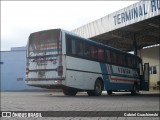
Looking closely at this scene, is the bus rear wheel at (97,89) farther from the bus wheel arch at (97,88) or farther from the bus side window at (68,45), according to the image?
the bus side window at (68,45)

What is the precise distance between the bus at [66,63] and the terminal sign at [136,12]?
637 centimetres

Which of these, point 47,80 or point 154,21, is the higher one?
point 154,21

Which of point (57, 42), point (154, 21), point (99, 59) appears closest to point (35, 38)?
point (57, 42)

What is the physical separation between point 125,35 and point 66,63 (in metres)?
18.6

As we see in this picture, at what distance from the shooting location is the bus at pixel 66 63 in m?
15.1

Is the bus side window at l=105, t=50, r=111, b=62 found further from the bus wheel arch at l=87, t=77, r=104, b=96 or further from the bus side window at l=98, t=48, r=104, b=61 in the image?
the bus wheel arch at l=87, t=77, r=104, b=96

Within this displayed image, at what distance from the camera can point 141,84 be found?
24.6 m

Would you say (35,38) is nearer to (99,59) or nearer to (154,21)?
(99,59)

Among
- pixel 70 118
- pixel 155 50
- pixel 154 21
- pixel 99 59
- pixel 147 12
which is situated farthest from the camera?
pixel 155 50

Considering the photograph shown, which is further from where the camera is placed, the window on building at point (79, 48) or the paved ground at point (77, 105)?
the window on building at point (79, 48)

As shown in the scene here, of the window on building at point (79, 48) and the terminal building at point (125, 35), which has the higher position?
the terminal building at point (125, 35)

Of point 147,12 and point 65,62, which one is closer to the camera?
point 65,62

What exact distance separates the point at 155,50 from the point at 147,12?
18.2 meters

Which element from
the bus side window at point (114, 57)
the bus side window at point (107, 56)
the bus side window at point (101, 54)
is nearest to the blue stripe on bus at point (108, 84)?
the bus side window at point (101, 54)
